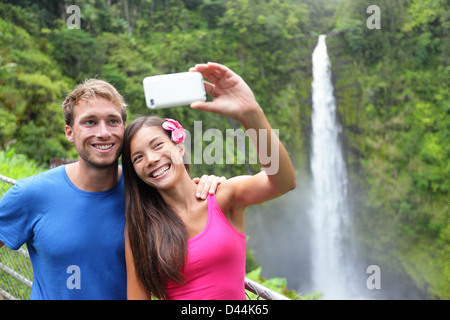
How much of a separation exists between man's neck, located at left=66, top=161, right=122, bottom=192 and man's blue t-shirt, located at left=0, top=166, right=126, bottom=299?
0.02 metres

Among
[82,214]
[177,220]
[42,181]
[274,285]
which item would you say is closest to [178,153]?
[177,220]

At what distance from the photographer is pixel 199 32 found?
53.8ft

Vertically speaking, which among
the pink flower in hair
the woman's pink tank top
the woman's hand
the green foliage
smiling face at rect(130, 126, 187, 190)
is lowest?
the green foliage

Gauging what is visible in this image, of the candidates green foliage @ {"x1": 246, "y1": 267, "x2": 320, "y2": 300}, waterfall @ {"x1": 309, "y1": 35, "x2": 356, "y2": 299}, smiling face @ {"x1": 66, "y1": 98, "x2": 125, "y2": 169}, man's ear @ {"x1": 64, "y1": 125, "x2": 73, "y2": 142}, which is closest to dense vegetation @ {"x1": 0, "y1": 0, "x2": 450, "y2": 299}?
waterfall @ {"x1": 309, "y1": 35, "x2": 356, "y2": 299}

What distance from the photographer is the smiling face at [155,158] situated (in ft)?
4.87

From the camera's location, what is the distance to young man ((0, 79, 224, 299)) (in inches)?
64.2

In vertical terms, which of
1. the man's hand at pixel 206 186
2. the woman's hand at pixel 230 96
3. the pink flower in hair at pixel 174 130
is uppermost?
the woman's hand at pixel 230 96

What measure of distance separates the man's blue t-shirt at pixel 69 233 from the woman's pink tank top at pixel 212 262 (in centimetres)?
34

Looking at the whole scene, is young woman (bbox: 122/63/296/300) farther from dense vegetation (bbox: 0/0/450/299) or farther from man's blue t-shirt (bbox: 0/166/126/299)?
dense vegetation (bbox: 0/0/450/299)

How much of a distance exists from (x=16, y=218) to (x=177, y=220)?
2.36 ft

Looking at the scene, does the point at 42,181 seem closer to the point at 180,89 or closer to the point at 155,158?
the point at 155,158

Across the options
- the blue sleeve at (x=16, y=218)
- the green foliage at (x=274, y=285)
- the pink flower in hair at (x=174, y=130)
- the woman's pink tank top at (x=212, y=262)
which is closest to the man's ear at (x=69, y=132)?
the blue sleeve at (x=16, y=218)

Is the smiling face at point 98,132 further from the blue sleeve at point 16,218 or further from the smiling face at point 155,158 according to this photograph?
the blue sleeve at point 16,218
